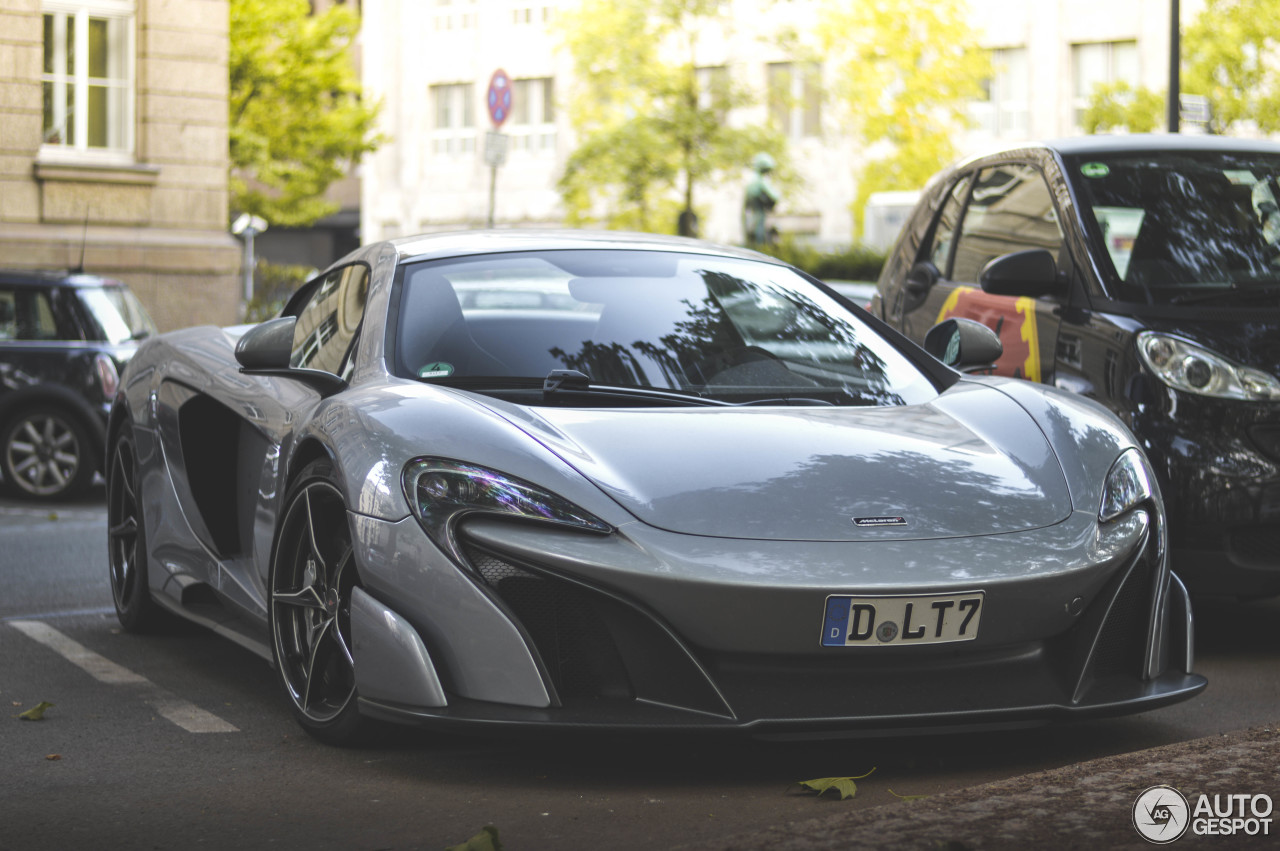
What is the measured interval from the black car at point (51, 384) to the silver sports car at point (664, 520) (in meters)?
6.86

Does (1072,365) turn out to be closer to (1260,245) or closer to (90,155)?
(1260,245)

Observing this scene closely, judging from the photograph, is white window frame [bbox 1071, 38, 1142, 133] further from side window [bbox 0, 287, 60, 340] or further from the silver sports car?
the silver sports car

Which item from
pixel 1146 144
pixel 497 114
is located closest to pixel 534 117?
pixel 497 114

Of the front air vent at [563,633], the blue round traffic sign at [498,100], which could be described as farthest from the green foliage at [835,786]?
the blue round traffic sign at [498,100]

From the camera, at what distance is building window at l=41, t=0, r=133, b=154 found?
68.2 feet

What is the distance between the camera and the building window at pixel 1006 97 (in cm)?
4731

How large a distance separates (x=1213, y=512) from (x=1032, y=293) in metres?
1.23

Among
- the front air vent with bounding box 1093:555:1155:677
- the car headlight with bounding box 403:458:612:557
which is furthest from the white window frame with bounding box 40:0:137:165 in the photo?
the front air vent with bounding box 1093:555:1155:677

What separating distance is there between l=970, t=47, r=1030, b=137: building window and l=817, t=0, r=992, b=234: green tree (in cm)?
743

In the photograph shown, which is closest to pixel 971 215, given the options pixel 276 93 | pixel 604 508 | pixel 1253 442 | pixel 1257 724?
pixel 1253 442

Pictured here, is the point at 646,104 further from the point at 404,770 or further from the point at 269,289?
the point at 404,770

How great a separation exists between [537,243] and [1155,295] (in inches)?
90.2

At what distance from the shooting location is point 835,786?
3887mm

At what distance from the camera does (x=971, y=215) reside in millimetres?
7676
